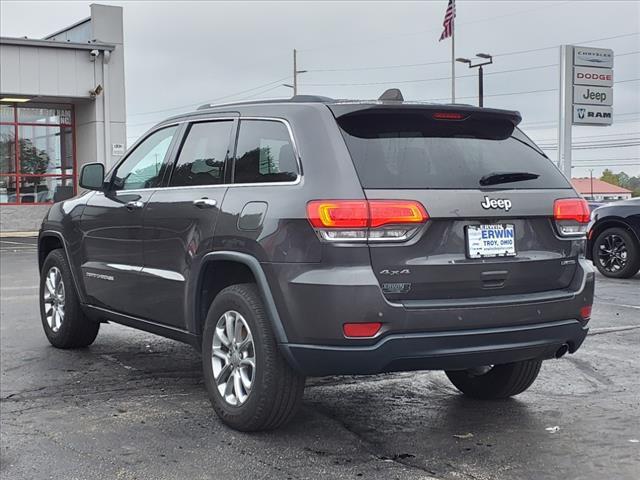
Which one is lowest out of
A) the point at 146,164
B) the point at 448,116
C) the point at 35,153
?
the point at 146,164

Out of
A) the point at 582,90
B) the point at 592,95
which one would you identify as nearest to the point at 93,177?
the point at 582,90

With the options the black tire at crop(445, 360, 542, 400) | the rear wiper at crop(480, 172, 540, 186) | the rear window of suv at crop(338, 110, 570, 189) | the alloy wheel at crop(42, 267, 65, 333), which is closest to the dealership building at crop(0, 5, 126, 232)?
the alloy wheel at crop(42, 267, 65, 333)

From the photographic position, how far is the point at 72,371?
6.02 meters

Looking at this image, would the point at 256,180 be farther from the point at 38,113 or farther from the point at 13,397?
the point at 38,113

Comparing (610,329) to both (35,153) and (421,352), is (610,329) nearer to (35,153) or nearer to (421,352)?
(421,352)

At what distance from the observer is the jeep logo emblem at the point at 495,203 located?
419 cm

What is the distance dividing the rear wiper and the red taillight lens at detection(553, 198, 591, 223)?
21cm

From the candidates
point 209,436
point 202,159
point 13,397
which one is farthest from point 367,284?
point 13,397

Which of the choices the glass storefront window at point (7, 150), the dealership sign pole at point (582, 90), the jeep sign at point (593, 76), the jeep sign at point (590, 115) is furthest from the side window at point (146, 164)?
the glass storefront window at point (7, 150)

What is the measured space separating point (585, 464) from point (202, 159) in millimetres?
2832

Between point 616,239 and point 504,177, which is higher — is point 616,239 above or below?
below

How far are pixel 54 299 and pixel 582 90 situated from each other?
16.7 m

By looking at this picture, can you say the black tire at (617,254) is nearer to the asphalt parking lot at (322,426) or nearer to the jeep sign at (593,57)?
the asphalt parking lot at (322,426)

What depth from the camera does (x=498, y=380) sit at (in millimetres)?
5117
